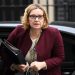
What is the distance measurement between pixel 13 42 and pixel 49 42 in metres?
0.35

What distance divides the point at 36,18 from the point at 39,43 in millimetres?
237

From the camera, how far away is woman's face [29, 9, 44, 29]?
3902 millimetres

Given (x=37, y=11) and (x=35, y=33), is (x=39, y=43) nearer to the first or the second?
(x=35, y=33)

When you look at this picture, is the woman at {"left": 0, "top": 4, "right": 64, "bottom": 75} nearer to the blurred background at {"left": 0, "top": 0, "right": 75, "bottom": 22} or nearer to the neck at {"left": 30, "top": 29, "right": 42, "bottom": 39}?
the neck at {"left": 30, "top": 29, "right": 42, "bottom": 39}

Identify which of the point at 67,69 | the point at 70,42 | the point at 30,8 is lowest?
the point at 67,69

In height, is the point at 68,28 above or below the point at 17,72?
above

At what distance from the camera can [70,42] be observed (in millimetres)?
4438

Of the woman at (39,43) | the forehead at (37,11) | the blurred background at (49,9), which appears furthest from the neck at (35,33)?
the blurred background at (49,9)

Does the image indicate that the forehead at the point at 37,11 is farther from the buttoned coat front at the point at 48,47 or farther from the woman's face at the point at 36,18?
the buttoned coat front at the point at 48,47

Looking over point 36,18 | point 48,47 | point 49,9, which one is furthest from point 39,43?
point 49,9

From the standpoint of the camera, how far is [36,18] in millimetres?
3896

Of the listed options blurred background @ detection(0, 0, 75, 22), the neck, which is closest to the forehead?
the neck

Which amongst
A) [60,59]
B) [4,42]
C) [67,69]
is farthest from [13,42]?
[67,69]

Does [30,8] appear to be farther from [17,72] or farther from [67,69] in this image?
[67,69]
